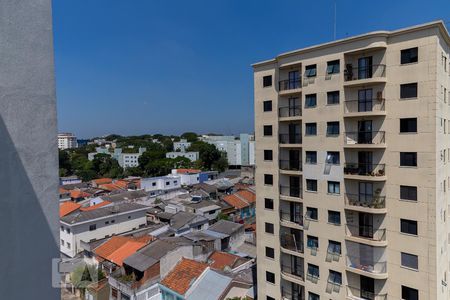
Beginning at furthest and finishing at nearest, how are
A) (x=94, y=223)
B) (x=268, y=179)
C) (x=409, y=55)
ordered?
(x=94, y=223)
(x=268, y=179)
(x=409, y=55)

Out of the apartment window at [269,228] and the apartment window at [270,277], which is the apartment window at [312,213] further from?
the apartment window at [270,277]

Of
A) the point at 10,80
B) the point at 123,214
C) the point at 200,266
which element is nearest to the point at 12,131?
the point at 10,80

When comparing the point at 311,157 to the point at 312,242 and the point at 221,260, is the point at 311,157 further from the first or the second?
Result: the point at 221,260

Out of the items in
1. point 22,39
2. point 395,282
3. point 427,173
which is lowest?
point 395,282

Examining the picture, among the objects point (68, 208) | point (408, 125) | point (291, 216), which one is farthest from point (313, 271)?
point (68, 208)

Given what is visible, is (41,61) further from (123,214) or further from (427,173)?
(123,214)

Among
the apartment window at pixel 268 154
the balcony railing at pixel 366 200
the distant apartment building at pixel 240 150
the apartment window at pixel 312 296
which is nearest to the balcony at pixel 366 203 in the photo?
the balcony railing at pixel 366 200

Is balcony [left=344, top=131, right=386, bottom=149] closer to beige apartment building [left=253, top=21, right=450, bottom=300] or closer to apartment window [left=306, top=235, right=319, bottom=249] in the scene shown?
beige apartment building [left=253, top=21, right=450, bottom=300]
